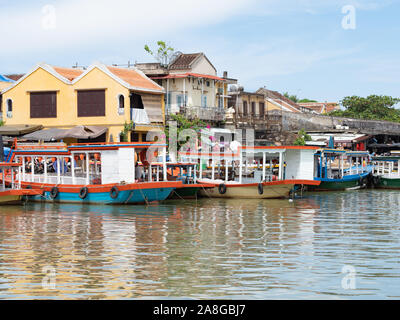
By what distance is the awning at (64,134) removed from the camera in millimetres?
32344

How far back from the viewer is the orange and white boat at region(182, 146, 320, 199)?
89.2 feet

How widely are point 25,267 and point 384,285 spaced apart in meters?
6.69

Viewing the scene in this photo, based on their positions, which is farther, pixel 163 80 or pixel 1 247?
pixel 163 80

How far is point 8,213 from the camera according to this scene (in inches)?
872

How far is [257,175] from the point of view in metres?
27.9

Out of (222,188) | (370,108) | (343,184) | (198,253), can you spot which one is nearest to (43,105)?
(222,188)

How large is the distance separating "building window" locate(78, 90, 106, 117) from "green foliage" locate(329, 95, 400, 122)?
31.0 m

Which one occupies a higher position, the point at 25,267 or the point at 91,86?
the point at 91,86

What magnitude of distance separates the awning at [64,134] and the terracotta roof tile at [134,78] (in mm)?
3630

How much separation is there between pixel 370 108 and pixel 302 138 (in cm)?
2110

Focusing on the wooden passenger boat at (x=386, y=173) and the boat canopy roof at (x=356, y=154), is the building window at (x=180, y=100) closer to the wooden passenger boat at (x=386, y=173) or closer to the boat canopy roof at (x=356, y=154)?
the boat canopy roof at (x=356, y=154)
